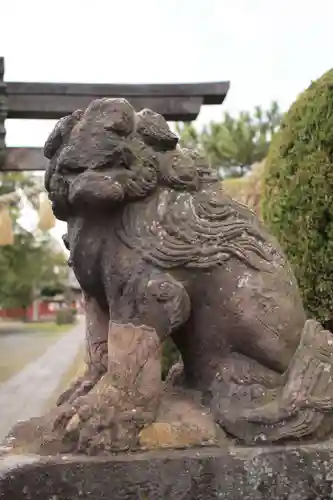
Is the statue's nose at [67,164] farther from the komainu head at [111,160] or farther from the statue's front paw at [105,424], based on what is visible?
the statue's front paw at [105,424]

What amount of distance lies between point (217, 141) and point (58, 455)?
630 inches

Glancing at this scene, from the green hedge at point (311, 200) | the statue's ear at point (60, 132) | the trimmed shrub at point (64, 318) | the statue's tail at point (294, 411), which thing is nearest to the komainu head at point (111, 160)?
the statue's ear at point (60, 132)

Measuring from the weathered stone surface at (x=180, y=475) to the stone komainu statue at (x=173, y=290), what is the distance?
0.21 feet

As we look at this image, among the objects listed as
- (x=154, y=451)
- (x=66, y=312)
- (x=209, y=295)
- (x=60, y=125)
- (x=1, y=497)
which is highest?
(x=60, y=125)

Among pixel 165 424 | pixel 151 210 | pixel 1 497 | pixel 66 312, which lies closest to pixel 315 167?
pixel 151 210

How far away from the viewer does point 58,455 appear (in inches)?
66.5

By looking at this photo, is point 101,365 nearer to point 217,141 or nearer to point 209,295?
point 209,295

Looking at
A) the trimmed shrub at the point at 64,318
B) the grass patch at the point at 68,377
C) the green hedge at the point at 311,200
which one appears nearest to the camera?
the green hedge at the point at 311,200

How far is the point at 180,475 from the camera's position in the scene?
167cm

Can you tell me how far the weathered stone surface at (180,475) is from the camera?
1639mm

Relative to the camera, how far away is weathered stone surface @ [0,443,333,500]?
64.5 inches

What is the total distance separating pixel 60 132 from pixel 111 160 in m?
0.20

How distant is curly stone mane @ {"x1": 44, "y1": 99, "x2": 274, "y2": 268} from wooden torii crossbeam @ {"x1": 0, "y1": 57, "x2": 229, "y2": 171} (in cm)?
375

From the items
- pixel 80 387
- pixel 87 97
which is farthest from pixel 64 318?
pixel 80 387
